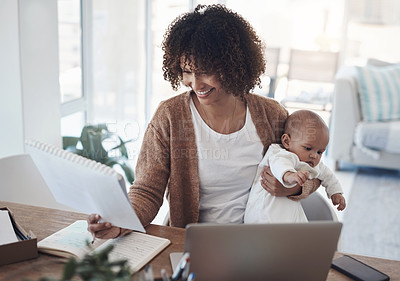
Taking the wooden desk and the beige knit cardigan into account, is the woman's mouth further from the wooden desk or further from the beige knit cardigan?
the wooden desk

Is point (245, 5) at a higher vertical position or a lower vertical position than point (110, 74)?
higher

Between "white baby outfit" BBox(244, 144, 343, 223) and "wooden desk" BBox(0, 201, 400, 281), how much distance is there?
0.87 feet

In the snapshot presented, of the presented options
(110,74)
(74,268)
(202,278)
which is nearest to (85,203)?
(202,278)

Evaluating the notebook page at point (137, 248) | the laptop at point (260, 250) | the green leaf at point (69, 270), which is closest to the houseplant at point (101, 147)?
the notebook page at point (137, 248)

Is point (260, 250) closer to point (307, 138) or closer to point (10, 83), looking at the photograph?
point (307, 138)

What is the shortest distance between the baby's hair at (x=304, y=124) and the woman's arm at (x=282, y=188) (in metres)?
0.16

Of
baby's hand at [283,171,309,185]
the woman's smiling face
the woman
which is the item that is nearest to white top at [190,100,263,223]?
the woman

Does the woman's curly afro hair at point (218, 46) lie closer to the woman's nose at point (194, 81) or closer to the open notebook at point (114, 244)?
the woman's nose at point (194, 81)

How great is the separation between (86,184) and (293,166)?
69 centimetres

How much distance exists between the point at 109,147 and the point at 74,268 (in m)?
2.16

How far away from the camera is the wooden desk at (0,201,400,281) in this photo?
112 cm

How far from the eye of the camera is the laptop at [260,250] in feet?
2.95

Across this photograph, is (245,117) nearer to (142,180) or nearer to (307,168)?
(307,168)

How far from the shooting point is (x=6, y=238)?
1220 millimetres
